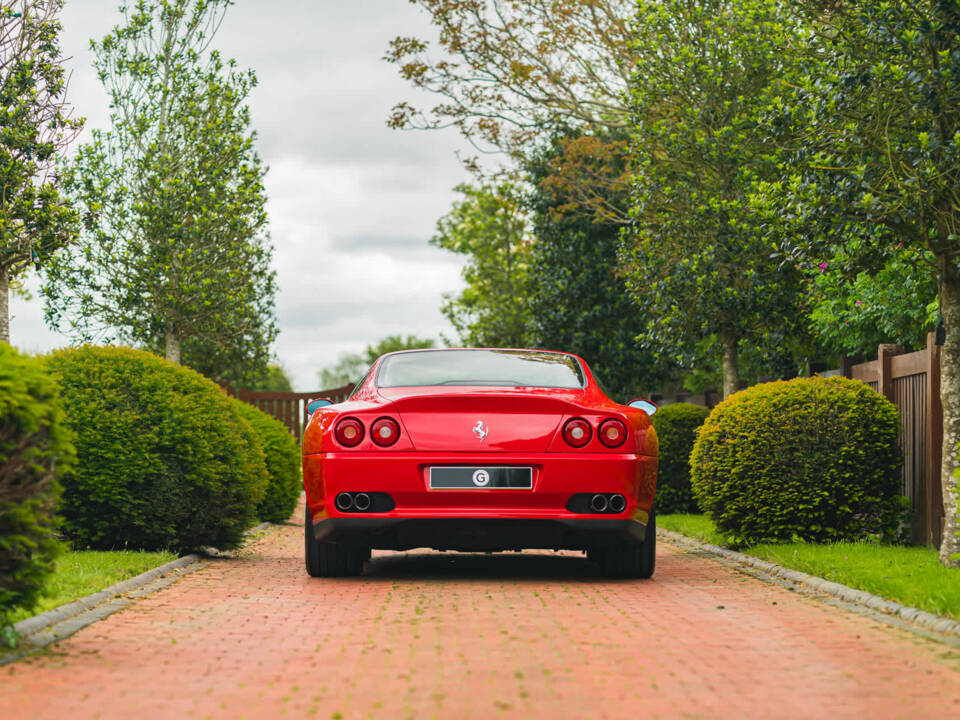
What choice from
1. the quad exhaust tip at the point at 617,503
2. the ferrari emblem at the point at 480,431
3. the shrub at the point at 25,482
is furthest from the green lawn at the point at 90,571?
the quad exhaust tip at the point at 617,503

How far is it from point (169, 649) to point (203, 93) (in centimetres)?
1829

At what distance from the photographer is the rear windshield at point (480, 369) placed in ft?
31.3

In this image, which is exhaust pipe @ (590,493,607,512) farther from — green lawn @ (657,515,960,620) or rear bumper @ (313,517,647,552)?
green lawn @ (657,515,960,620)

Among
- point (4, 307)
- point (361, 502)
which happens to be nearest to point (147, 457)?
point (361, 502)

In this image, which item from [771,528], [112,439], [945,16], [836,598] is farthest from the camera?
[771,528]

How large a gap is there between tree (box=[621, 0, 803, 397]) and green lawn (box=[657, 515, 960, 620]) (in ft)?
20.2

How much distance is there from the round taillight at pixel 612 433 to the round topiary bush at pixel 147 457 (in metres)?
3.76

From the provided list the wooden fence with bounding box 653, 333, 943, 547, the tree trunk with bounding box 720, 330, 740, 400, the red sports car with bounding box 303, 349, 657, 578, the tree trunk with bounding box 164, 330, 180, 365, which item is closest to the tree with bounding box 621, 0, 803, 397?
the tree trunk with bounding box 720, 330, 740, 400

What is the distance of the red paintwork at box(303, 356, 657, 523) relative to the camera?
8.73 m

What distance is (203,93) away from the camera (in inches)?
912

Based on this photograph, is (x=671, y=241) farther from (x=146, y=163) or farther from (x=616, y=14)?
(x=146, y=163)

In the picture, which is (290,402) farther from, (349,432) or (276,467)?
(349,432)

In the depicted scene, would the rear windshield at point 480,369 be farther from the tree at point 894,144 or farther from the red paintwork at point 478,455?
the tree at point 894,144

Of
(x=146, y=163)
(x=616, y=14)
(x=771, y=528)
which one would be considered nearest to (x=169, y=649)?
(x=771, y=528)
